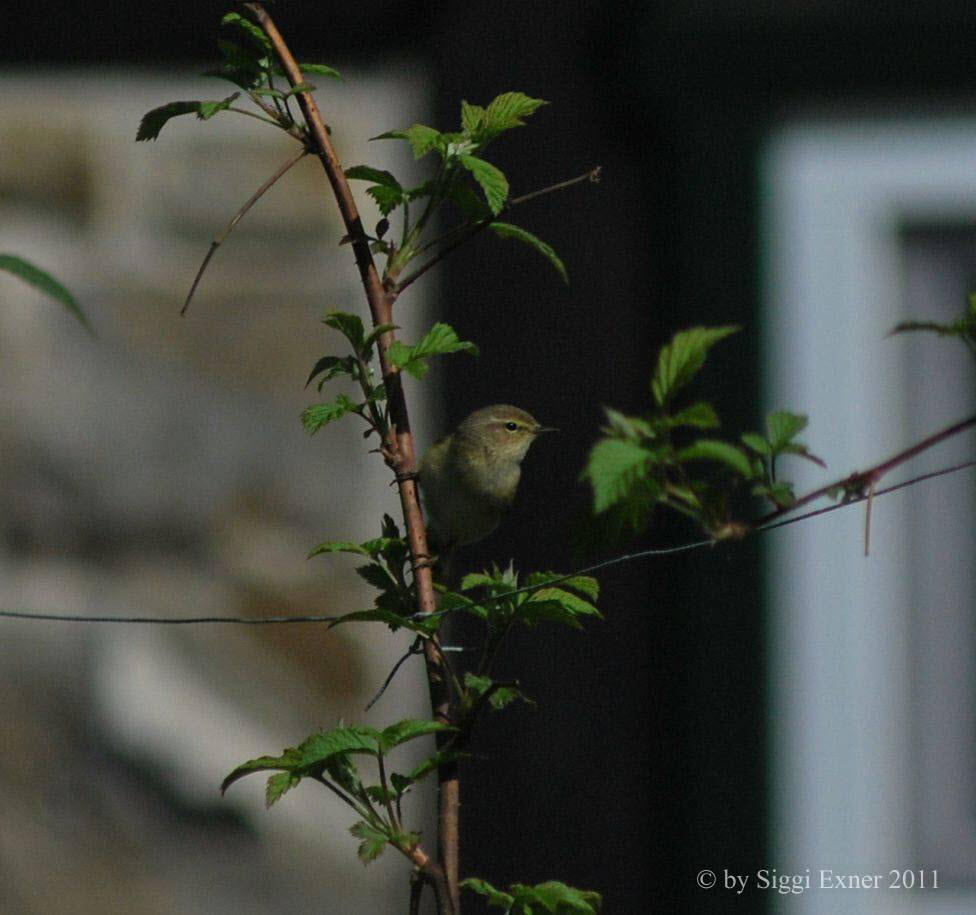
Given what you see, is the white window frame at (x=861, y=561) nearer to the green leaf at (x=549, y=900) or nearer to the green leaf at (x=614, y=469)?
the green leaf at (x=549, y=900)

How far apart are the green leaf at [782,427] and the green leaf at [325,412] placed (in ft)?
0.81

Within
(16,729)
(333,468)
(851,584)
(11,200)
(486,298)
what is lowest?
(16,729)

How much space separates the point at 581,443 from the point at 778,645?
0.56m

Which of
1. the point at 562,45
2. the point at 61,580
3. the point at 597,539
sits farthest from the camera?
the point at 562,45

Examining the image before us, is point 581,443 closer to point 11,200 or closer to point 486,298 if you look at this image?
point 486,298

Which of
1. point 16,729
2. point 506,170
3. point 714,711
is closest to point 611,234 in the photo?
point 506,170

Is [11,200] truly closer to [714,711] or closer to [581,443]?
[581,443]

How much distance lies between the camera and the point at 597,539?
85 centimetres

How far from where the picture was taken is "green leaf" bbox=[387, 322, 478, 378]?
873 mm

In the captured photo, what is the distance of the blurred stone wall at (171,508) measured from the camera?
2.76 meters

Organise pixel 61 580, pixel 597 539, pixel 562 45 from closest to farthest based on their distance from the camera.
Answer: pixel 597 539 → pixel 61 580 → pixel 562 45

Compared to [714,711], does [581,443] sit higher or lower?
higher

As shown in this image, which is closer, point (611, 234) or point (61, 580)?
point (61, 580)

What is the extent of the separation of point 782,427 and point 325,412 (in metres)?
0.28
